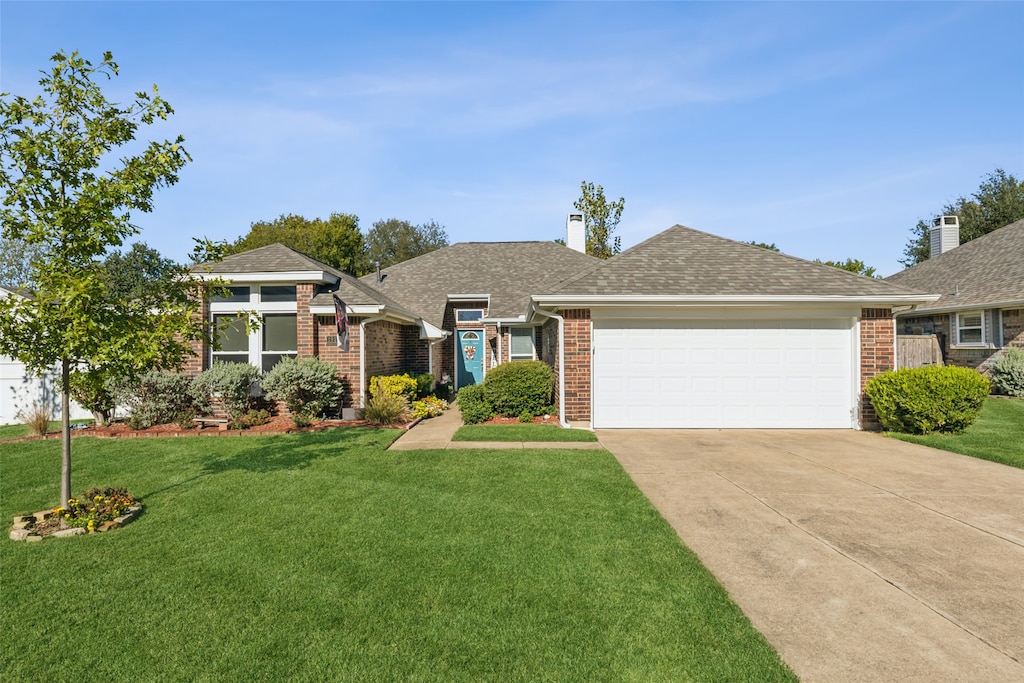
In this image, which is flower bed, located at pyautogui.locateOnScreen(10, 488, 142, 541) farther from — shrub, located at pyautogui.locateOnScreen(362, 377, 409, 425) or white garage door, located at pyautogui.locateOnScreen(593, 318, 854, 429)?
white garage door, located at pyautogui.locateOnScreen(593, 318, 854, 429)

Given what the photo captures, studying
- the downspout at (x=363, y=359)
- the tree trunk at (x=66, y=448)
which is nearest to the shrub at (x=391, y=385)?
the downspout at (x=363, y=359)

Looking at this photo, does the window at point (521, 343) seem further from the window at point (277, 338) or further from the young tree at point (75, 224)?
the young tree at point (75, 224)

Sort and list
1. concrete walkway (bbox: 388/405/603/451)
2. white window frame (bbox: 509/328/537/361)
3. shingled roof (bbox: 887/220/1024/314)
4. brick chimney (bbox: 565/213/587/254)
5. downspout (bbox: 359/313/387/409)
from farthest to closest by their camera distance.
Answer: brick chimney (bbox: 565/213/587/254)
white window frame (bbox: 509/328/537/361)
shingled roof (bbox: 887/220/1024/314)
downspout (bbox: 359/313/387/409)
concrete walkway (bbox: 388/405/603/451)

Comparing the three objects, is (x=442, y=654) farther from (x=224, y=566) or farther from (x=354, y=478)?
(x=354, y=478)

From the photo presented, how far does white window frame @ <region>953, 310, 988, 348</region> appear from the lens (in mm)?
16633

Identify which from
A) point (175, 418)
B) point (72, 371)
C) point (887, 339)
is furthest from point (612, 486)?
point (175, 418)

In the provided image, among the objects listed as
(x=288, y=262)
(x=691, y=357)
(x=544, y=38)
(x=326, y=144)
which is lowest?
(x=691, y=357)

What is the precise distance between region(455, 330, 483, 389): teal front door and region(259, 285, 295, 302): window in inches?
320

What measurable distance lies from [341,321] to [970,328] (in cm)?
2053

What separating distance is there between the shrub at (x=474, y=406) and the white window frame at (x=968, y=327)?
55.3ft

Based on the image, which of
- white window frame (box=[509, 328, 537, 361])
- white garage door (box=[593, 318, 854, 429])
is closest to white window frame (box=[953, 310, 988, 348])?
white garage door (box=[593, 318, 854, 429])

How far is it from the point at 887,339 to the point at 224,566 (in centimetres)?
1239

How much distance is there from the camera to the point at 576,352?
10891 mm

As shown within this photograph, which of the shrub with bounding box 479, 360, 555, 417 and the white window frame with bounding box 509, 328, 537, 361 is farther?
the white window frame with bounding box 509, 328, 537, 361
